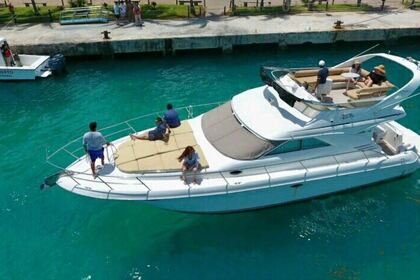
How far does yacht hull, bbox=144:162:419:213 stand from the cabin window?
95 centimetres

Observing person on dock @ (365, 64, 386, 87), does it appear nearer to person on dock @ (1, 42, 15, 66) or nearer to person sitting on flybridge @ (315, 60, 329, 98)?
person sitting on flybridge @ (315, 60, 329, 98)

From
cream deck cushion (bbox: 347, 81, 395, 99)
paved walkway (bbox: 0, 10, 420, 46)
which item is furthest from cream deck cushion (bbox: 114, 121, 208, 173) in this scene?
paved walkway (bbox: 0, 10, 420, 46)

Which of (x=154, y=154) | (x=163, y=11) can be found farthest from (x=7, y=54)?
(x=154, y=154)

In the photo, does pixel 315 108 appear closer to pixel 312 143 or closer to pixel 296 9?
pixel 312 143

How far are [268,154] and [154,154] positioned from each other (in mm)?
3096

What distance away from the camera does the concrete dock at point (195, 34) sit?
21.8 metres

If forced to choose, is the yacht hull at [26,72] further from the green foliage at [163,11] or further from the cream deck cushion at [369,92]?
the cream deck cushion at [369,92]

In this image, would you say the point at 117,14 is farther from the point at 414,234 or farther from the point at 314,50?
the point at 414,234

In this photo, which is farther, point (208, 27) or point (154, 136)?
point (208, 27)

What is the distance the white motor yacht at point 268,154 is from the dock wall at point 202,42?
10909mm

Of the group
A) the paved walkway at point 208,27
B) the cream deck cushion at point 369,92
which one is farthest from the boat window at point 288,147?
the paved walkway at point 208,27

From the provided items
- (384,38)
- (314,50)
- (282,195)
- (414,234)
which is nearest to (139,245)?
(282,195)

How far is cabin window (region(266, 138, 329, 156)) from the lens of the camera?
10.5 meters

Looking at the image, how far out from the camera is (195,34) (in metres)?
22.1
